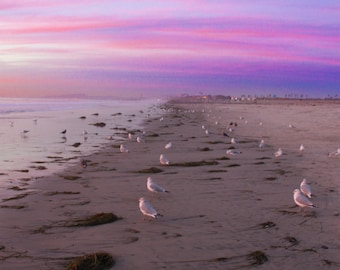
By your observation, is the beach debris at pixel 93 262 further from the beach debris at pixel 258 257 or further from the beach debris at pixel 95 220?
the beach debris at pixel 258 257

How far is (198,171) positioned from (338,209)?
5315 millimetres

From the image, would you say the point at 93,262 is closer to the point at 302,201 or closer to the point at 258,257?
the point at 258,257

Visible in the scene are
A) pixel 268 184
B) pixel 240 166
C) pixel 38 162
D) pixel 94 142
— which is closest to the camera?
pixel 268 184

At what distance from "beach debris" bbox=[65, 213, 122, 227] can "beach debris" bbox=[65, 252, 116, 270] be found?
1676 mm

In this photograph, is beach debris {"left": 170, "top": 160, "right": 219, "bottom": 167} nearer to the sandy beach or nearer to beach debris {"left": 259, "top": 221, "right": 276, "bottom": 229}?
the sandy beach

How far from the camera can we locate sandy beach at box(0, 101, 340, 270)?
6.52 meters

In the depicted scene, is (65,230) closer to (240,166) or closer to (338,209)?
(338,209)

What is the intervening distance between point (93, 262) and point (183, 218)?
2587mm

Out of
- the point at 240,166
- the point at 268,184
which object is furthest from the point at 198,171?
the point at 268,184

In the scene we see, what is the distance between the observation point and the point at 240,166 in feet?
48.3

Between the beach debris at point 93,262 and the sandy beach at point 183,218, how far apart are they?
0.41 feet

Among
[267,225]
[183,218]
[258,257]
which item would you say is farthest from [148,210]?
[258,257]

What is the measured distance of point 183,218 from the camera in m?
8.50

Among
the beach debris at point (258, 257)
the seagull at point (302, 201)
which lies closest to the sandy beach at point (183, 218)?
the beach debris at point (258, 257)
